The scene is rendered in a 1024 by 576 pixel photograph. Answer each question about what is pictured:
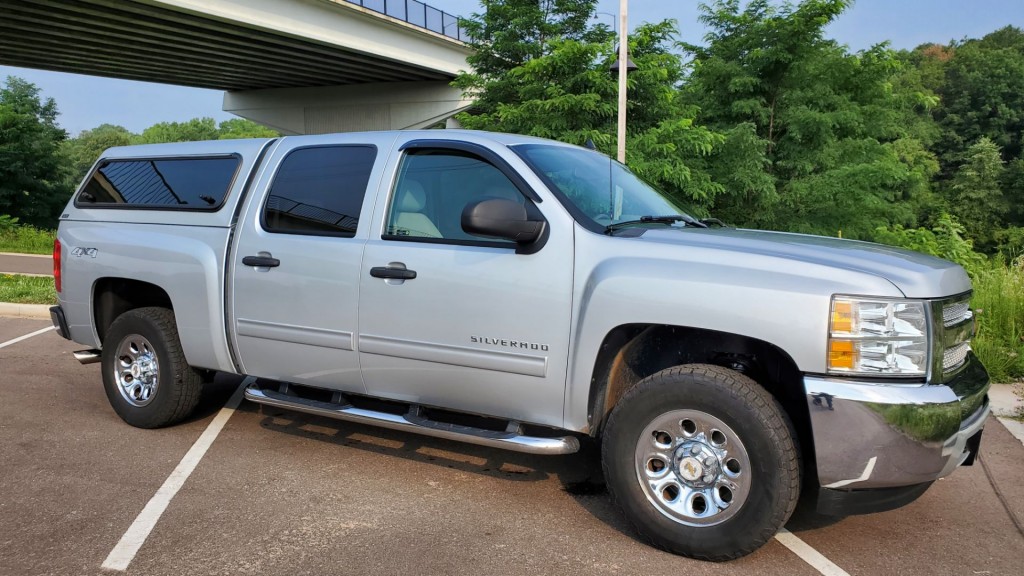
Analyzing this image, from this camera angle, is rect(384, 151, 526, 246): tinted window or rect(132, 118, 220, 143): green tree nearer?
rect(384, 151, 526, 246): tinted window

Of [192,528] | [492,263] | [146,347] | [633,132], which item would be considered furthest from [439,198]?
[633,132]

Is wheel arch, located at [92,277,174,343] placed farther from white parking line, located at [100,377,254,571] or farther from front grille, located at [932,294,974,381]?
front grille, located at [932,294,974,381]

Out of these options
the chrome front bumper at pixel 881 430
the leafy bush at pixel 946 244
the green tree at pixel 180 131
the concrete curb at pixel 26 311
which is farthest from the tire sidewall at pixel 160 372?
the green tree at pixel 180 131

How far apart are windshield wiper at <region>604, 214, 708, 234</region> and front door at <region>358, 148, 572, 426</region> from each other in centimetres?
27

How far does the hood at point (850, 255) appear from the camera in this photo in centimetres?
322

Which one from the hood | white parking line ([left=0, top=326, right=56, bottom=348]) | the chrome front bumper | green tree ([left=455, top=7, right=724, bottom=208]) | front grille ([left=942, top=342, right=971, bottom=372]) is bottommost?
white parking line ([left=0, top=326, right=56, bottom=348])

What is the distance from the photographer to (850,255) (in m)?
3.47

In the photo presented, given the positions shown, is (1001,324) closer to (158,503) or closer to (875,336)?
(875,336)

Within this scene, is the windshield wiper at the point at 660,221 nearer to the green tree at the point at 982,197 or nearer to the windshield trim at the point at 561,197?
the windshield trim at the point at 561,197

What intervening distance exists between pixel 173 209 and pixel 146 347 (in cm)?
97

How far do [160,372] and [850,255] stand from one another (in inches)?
167

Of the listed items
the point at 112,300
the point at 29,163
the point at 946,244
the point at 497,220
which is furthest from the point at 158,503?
the point at 29,163

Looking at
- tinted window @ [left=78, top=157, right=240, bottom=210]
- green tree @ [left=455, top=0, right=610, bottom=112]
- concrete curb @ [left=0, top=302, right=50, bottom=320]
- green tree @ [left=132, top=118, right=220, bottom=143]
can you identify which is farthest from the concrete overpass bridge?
green tree @ [left=132, top=118, right=220, bottom=143]

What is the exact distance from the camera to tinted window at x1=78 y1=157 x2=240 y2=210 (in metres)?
5.04
